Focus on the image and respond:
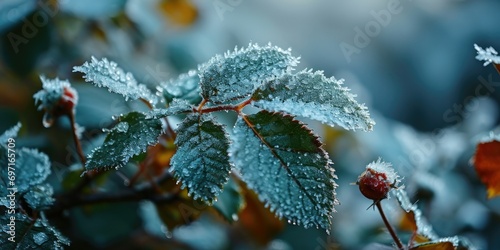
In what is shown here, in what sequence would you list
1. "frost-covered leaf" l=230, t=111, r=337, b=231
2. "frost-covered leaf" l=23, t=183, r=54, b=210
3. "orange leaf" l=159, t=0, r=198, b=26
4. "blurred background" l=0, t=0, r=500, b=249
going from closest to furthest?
"frost-covered leaf" l=230, t=111, r=337, b=231 → "frost-covered leaf" l=23, t=183, r=54, b=210 → "blurred background" l=0, t=0, r=500, b=249 → "orange leaf" l=159, t=0, r=198, b=26

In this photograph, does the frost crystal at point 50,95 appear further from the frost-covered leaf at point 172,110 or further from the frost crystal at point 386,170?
the frost crystal at point 386,170

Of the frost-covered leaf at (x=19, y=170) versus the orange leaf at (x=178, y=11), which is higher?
the orange leaf at (x=178, y=11)

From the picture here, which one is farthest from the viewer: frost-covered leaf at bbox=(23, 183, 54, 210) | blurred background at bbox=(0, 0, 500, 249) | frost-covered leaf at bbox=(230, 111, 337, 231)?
blurred background at bbox=(0, 0, 500, 249)

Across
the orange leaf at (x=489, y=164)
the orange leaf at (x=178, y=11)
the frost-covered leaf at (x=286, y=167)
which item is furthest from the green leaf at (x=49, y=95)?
the orange leaf at (x=178, y=11)

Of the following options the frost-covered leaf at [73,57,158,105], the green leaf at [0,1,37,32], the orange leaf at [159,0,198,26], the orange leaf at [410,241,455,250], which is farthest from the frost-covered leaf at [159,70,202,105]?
the orange leaf at [159,0,198,26]

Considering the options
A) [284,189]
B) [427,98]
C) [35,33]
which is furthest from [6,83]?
[427,98]

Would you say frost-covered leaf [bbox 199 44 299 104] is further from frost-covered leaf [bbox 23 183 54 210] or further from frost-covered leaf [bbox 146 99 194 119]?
frost-covered leaf [bbox 23 183 54 210]

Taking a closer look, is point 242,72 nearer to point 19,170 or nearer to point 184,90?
point 184,90

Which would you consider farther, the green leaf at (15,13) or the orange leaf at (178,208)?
the green leaf at (15,13)
